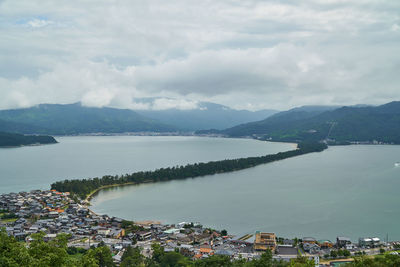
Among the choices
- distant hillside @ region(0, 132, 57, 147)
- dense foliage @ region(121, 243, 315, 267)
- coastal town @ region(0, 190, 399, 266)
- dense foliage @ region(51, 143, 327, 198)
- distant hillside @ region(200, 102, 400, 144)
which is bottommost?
coastal town @ region(0, 190, 399, 266)

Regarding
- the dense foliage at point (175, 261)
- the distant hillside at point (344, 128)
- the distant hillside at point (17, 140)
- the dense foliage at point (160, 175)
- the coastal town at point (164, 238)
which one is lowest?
the coastal town at point (164, 238)

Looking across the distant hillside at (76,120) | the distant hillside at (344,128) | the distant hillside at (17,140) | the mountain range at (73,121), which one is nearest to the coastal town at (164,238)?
the distant hillside at (17,140)

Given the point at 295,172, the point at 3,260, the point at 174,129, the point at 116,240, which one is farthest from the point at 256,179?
the point at 174,129

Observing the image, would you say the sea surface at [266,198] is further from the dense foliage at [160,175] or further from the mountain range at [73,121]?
the mountain range at [73,121]

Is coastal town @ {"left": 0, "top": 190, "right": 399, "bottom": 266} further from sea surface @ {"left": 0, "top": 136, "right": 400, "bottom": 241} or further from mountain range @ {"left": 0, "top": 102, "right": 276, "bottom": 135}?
mountain range @ {"left": 0, "top": 102, "right": 276, "bottom": 135}

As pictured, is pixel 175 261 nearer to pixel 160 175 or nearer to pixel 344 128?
pixel 160 175

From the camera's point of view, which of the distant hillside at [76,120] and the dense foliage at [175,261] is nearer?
the dense foliage at [175,261]

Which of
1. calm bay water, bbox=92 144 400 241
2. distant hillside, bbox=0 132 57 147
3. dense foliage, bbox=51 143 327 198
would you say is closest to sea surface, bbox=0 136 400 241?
calm bay water, bbox=92 144 400 241
